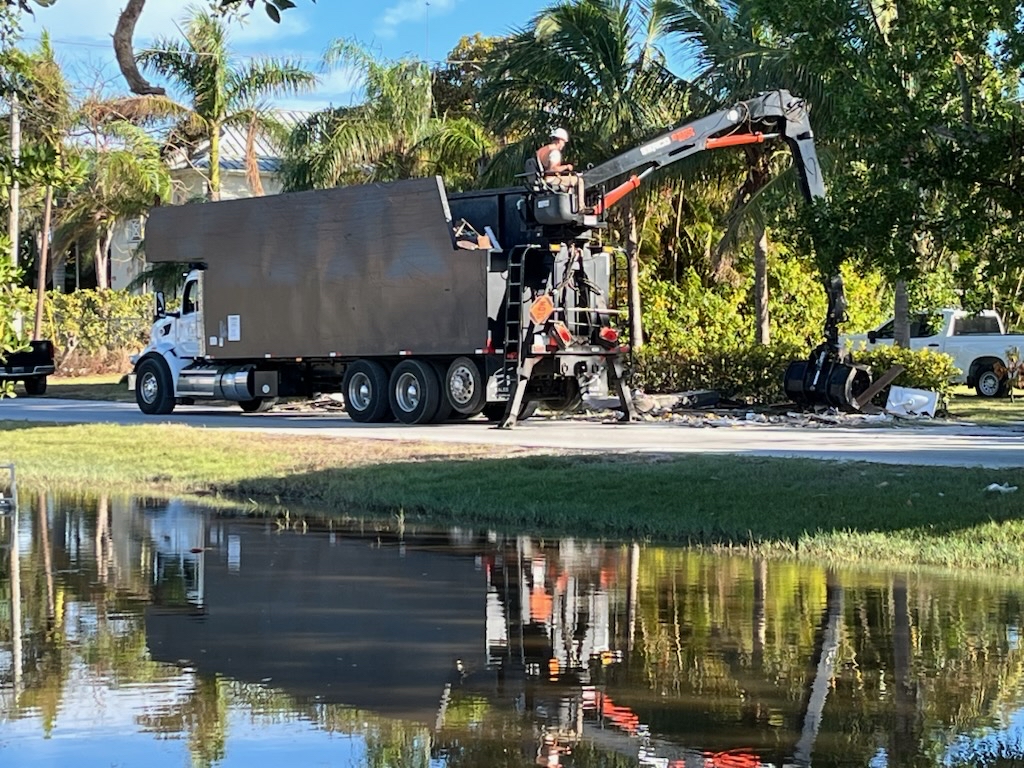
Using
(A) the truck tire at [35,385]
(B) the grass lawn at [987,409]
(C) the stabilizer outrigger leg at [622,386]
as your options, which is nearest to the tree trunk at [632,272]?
(C) the stabilizer outrigger leg at [622,386]

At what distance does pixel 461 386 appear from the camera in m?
25.4

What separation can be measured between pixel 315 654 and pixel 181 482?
32.1ft

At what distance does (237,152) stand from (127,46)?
161 feet

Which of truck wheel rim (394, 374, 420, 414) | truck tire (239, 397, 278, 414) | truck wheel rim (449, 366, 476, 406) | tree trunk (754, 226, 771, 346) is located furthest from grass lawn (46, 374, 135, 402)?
tree trunk (754, 226, 771, 346)

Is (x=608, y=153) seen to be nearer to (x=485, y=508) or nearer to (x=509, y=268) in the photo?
(x=509, y=268)

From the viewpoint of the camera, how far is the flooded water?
6.57 metres

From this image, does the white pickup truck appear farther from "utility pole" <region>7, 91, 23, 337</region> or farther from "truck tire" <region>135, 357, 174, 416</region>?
"utility pole" <region>7, 91, 23, 337</region>

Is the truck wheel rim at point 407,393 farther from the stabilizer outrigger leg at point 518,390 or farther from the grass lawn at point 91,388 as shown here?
the grass lawn at point 91,388

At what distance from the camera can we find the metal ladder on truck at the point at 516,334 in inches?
950

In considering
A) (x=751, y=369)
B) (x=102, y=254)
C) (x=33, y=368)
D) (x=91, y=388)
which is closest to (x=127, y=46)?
(x=751, y=369)

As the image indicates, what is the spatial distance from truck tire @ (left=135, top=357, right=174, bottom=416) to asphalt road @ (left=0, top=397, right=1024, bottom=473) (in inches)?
14.5

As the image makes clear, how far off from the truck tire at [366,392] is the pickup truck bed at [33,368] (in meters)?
13.7

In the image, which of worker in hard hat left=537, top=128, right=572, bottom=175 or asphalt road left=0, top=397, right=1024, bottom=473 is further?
worker in hard hat left=537, top=128, right=572, bottom=175

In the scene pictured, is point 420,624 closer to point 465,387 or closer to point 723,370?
point 465,387
